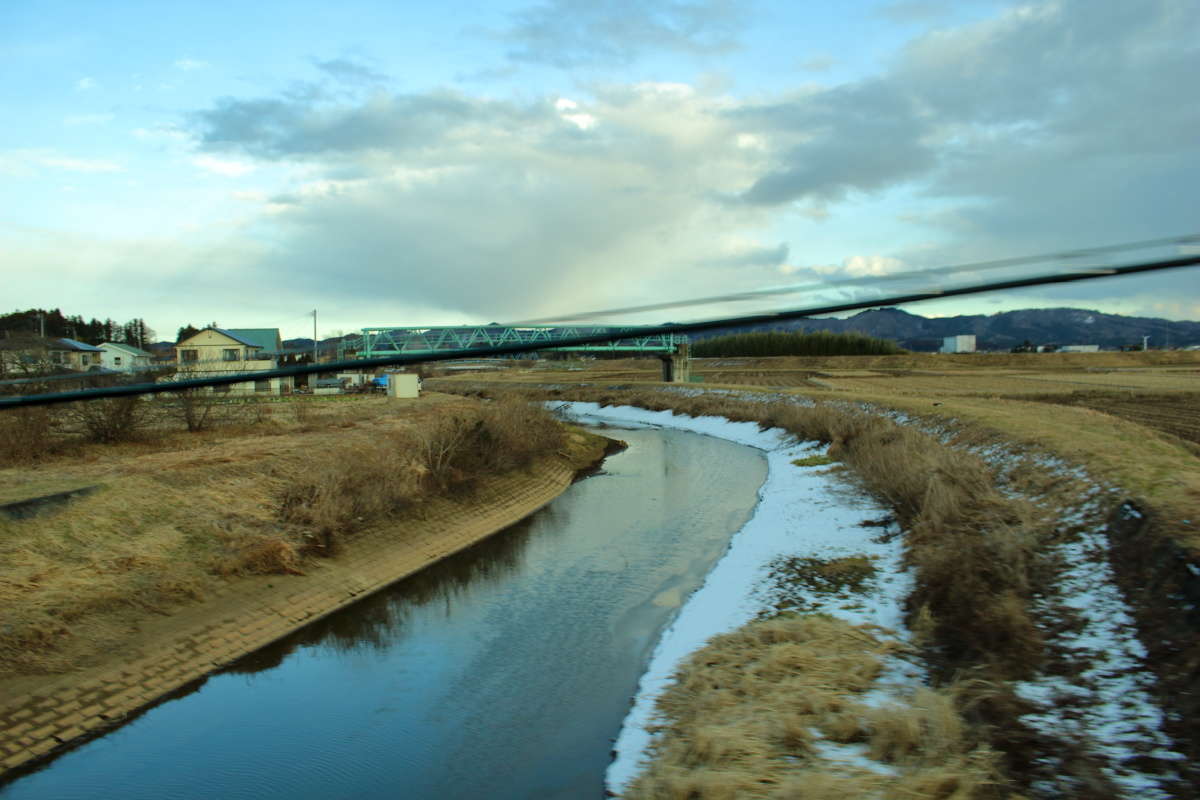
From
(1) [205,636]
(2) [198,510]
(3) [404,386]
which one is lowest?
(1) [205,636]

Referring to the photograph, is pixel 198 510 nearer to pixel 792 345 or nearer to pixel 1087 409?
pixel 1087 409

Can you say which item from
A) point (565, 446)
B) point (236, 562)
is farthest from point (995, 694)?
point (565, 446)

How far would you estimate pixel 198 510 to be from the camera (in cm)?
1580

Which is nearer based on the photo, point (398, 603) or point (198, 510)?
point (398, 603)

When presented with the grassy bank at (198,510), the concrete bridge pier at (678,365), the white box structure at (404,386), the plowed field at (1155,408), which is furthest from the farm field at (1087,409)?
the white box structure at (404,386)

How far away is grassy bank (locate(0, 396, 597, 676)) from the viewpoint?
11422mm

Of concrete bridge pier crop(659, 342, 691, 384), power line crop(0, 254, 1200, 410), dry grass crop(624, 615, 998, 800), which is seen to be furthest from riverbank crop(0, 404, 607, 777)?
concrete bridge pier crop(659, 342, 691, 384)

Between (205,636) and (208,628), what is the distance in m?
Result: 0.19

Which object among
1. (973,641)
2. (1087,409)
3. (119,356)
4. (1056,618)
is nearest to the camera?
(1056,618)

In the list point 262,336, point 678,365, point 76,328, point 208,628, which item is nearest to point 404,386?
point 262,336

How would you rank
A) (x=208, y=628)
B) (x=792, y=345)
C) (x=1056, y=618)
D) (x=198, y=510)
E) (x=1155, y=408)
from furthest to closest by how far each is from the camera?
(x=792, y=345) < (x=1155, y=408) < (x=198, y=510) < (x=208, y=628) < (x=1056, y=618)

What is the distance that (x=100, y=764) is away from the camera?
30.6 ft

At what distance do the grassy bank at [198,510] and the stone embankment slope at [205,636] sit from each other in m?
0.29

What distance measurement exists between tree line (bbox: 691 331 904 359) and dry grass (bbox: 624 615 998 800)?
11206cm
